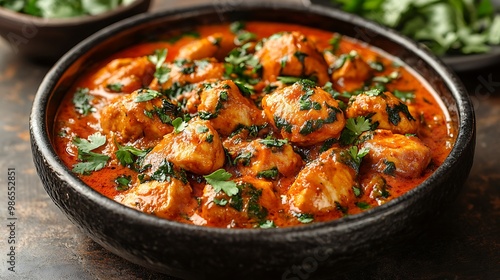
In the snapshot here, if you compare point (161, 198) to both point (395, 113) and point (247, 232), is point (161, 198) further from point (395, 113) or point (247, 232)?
point (395, 113)

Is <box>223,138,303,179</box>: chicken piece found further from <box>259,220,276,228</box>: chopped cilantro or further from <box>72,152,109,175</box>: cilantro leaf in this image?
<box>72,152,109,175</box>: cilantro leaf

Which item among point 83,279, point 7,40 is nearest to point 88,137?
point 83,279

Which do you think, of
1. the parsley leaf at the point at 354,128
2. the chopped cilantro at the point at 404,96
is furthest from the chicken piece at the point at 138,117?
the chopped cilantro at the point at 404,96

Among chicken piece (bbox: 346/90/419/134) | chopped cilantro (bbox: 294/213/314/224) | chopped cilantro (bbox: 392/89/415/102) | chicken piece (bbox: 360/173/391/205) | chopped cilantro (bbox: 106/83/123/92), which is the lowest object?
chopped cilantro (bbox: 106/83/123/92)

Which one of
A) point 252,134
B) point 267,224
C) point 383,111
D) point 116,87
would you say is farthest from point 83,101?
point 383,111

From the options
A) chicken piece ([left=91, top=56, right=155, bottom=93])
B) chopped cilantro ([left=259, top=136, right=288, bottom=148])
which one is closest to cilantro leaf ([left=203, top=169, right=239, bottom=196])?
chopped cilantro ([left=259, top=136, right=288, bottom=148])

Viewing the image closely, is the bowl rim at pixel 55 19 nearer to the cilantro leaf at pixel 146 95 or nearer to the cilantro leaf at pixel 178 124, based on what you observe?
the cilantro leaf at pixel 146 95

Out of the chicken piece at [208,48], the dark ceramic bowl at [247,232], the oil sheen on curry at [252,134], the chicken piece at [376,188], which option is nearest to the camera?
the dark ceramic bowl at [247,232]
